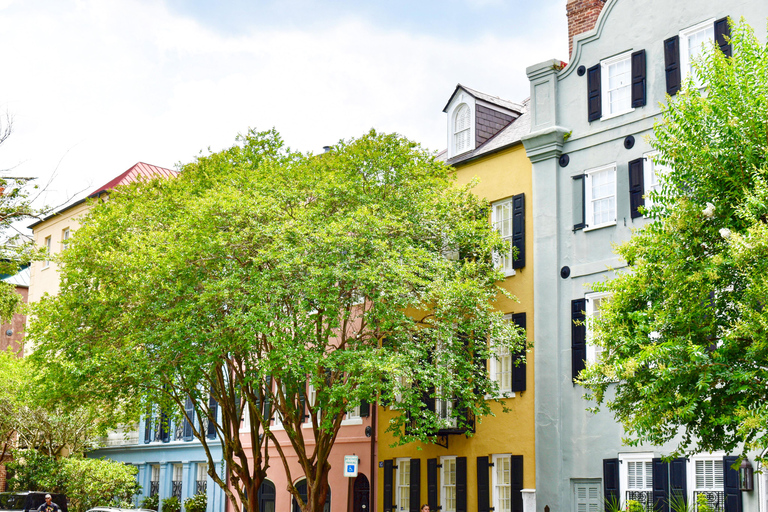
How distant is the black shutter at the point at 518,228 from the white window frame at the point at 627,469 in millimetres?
6019

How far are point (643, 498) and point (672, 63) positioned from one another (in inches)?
413

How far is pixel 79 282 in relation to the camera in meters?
25.3

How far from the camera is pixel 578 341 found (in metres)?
23.0

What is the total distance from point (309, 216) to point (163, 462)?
20.7 meters

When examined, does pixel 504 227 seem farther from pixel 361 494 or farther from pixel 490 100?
pixel 361 494

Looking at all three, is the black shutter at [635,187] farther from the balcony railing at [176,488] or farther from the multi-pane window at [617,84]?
the balcony railing at [176,488]

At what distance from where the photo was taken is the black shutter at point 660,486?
20.5 meters

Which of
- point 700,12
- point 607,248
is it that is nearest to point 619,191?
point 607,248

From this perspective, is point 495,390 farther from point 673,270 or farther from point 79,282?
point 79,282

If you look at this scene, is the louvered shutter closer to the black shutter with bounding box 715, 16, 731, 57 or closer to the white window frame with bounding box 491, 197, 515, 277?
the black shutter with bounding box 715, 16, 731, 57

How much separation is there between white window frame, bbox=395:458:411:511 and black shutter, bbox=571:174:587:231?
9.24 meters

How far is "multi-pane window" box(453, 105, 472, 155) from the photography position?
95.7ft

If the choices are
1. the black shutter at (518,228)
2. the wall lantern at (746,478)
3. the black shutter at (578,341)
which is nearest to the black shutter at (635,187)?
the black shutter at (578,341)

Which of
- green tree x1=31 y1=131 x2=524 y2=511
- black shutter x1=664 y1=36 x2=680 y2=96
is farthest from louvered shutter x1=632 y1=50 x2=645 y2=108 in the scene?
green tree x1=31 y1=131 x2=524 y2=511
